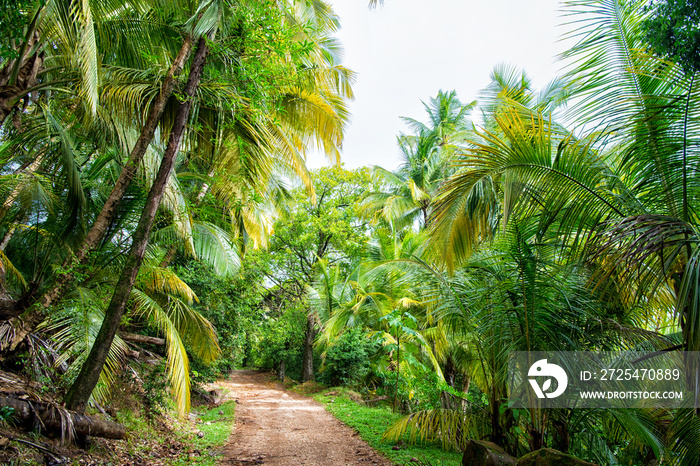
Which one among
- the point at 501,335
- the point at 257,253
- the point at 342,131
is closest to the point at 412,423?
the point at 501,335

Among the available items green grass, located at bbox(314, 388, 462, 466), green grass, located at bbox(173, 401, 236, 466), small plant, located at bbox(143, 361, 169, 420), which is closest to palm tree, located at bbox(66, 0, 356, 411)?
green grass, located at bbox(173, 401, 236, 466)

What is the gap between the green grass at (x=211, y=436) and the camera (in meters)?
4.93

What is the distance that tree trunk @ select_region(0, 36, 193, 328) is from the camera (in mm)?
4082

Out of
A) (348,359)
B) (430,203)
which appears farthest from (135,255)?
(348,359)

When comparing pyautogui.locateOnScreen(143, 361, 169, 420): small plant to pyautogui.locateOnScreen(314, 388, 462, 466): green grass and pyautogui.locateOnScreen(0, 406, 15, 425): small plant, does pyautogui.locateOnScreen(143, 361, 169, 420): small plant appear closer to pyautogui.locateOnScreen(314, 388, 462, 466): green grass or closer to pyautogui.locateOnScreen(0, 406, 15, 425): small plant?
pyautogui.locateOnScreen(0, 406, 15, 425): small plant

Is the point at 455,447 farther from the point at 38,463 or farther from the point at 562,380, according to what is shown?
the point at 38,463

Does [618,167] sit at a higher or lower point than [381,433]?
higher

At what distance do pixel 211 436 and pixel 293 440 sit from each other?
4.78 feet

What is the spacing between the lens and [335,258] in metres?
17.9

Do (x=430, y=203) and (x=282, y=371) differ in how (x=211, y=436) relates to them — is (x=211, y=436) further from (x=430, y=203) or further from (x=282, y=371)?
(x=282, y=371)

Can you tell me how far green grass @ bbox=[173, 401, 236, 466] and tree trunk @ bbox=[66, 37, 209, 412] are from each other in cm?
173

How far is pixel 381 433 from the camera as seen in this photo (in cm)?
700

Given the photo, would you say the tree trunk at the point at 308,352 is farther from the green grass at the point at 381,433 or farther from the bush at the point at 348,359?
the green grass at the point at 381,433

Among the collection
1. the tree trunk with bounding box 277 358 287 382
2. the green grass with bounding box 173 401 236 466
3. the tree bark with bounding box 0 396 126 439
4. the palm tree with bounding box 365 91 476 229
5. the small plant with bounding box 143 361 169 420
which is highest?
the palm tree with bounding box 365 91 476 229
